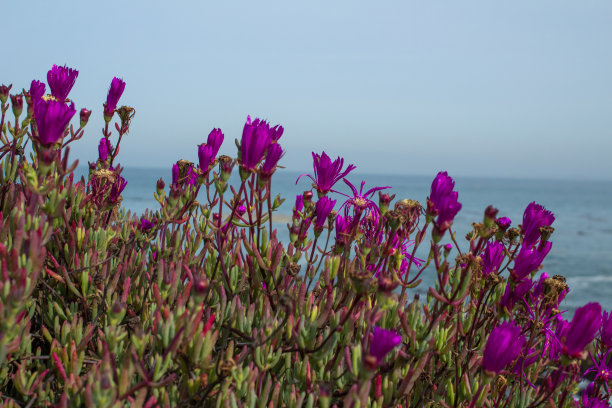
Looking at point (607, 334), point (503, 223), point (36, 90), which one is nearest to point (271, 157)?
point (503, 223)

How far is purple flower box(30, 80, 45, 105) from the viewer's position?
2.03 m

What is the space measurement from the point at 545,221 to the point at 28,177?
168 cm

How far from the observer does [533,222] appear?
1.94 metres

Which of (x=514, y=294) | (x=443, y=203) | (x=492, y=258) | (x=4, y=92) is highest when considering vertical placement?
(x=4, y=92)

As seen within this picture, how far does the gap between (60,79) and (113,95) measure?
243 millimetres

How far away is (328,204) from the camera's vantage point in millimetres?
2096

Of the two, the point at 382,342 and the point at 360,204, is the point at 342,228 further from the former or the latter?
the point at 382,342

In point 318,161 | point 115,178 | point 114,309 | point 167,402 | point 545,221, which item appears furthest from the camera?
point 115,178

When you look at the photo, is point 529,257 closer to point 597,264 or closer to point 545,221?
point 545,221

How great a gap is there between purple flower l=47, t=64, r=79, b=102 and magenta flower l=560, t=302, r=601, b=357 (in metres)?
2.07

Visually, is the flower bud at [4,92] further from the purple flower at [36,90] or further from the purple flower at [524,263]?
the purple flower at [524,263]

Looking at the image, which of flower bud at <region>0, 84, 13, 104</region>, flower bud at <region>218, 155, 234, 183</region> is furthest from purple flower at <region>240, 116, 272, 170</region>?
flower bud at <region>0, 84, 13, 104</region>

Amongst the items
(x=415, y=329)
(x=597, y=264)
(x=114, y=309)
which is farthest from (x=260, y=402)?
(x=597, y=264)

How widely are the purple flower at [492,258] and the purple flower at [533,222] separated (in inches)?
5.8
